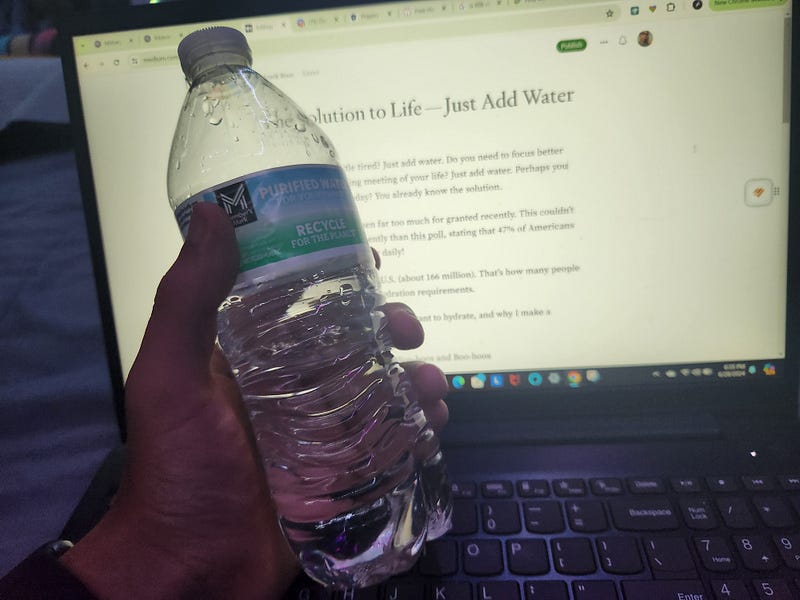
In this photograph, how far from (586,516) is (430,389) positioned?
22 cm

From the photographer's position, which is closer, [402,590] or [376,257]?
[402,590]

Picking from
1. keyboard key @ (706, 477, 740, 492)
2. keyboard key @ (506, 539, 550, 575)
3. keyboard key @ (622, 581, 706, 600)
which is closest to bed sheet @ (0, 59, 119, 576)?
keyboard key @ (506, 539, 550, 575)

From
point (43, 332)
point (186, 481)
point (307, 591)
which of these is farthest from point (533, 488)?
point (43, 332)

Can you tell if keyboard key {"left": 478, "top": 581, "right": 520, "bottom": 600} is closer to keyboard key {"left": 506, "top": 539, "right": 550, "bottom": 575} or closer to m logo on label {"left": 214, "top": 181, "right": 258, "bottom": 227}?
keyboard key {"left": 506, "top": 539, "right": 550, "bottom": 575}

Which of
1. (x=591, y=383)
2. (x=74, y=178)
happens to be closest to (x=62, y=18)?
(x=74, y=178)

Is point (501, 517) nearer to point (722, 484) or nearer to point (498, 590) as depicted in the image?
point (498, 590)

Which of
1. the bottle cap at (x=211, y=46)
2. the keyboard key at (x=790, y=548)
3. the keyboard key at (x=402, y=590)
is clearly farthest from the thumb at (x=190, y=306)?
the keyboard key at (x=790, y=548)

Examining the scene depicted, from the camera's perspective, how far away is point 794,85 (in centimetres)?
59

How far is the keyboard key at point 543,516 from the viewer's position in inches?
20.7

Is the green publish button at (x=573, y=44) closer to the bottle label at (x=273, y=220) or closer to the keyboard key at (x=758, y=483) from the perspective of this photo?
the bottle label at (x=273, y=220)

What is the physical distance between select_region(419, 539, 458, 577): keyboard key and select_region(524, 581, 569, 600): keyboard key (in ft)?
0.23

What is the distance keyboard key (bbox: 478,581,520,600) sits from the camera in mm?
474

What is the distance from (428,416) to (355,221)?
0.28 meters

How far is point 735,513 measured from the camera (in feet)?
1.72
